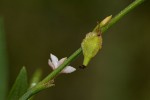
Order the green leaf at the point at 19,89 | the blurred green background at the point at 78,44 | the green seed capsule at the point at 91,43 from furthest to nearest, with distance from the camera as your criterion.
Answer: the blurred green background at the point at 78,44 < the green leaf at the point at 19,89 < the green seed capsule at the point at 91,43

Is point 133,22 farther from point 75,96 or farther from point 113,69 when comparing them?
point 75,96

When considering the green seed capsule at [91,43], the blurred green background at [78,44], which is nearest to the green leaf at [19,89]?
the green seed capsule at [91,43]

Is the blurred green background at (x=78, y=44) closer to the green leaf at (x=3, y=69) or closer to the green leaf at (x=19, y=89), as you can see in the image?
the green leaf at (x=3, y=69)

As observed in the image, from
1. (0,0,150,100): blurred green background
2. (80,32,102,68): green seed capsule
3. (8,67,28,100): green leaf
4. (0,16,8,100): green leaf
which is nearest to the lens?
(80,32,102,68): green seed capsule

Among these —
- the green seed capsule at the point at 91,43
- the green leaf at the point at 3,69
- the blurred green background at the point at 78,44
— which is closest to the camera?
the green seed capsule at the point at 91,43

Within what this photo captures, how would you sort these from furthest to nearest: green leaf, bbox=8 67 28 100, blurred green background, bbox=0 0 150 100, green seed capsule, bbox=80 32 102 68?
1. blurred green background, bbox=0 0 150 100
2. green leaf, bbox=8 67 28 100
3. green seed capsule, bbox=80 32 102 68

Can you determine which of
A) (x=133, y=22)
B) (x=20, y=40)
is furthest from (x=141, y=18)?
(x=20, y=40)

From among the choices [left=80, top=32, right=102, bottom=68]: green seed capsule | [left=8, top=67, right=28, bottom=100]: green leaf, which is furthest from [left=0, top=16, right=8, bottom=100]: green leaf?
[left=80, top=32, right=102, bottom=68]: green seed capsule

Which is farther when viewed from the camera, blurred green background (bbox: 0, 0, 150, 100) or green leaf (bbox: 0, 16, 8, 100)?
blurred green background (bbox: 0, 0, 150, 100)

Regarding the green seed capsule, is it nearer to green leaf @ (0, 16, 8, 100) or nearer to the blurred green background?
green leaf @ (0, 16, 8, 100)
